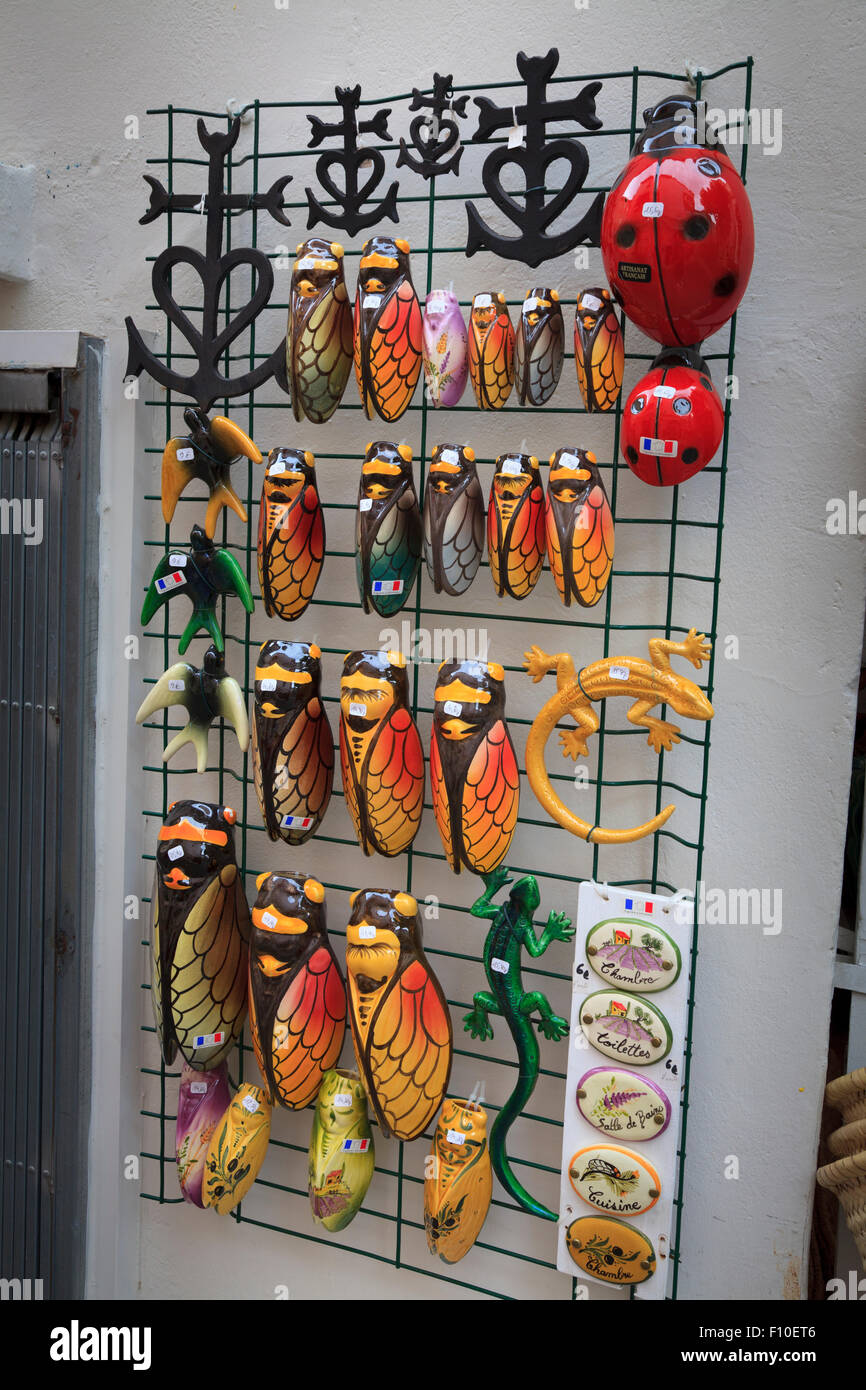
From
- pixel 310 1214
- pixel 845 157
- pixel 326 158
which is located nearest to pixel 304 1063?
pixel 310 1214

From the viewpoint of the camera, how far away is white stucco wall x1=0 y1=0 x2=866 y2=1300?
1364 millimetres

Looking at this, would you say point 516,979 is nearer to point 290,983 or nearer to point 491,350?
point 290,983

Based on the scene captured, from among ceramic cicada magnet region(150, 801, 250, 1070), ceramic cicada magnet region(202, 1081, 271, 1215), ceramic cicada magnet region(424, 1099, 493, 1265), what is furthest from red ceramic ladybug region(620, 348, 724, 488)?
ceramic cicada magnet region(202, 1081, 271, 1215)

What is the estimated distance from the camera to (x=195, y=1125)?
1644 millimetres

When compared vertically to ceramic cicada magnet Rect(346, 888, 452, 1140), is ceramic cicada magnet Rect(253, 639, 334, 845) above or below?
above

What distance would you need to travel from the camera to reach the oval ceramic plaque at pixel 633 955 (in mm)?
1388

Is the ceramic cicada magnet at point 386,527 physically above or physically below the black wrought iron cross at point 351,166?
below

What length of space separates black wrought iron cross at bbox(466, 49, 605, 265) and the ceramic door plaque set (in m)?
0.82

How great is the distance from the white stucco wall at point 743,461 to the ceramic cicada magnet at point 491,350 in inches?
5.7

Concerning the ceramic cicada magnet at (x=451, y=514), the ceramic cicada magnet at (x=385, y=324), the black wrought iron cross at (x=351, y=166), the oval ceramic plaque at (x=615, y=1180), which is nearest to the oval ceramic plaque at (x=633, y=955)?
the oval ceramic plaque at (x=615, y=1180)

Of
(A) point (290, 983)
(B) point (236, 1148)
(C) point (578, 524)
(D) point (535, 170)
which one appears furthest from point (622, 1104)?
(D) point (535, 170)

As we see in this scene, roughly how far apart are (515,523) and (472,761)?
300 mm

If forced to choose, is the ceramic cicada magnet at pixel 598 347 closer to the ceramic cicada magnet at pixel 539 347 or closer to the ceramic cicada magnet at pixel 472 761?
the ceramic cicada magnet at pixel 539 347

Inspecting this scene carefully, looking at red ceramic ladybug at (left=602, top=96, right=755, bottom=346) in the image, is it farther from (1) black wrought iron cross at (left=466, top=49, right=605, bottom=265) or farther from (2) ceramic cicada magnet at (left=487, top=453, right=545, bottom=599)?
(2) ceramic cicada magnet at (left=487, top=453, right=545, bottom=599)
